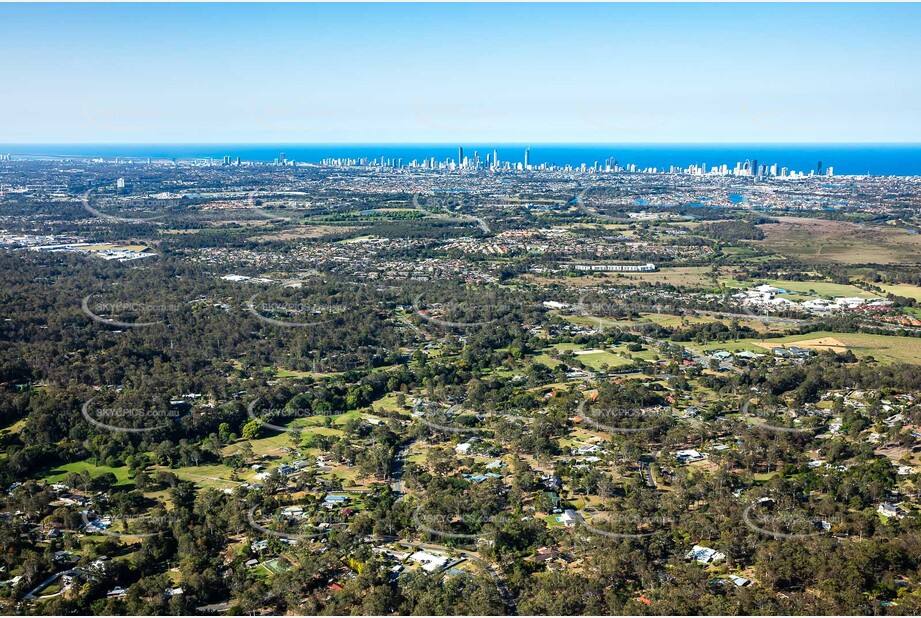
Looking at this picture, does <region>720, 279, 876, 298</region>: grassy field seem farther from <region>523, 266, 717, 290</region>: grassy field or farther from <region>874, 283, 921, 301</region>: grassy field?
<region>523, 266, 717, 290</region>: grassy field

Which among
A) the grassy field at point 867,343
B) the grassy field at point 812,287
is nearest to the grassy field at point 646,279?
the grassy field at point 812,287

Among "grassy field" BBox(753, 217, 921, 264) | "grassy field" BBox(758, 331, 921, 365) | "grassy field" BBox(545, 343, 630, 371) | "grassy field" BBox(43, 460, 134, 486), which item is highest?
"grassy field" BBox(753, 217, 921, 264)

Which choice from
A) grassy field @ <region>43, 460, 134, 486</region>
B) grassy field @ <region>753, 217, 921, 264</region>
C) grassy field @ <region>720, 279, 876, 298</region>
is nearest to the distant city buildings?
grassy field @ <region>753, 217, 921, 264</region>

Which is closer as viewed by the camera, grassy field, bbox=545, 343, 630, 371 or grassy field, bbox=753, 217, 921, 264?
grassy field, bbox=545, 343, 630, 371

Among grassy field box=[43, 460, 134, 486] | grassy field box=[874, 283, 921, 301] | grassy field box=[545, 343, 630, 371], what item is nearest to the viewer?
grassy field box=[43, 460, 134, 486]

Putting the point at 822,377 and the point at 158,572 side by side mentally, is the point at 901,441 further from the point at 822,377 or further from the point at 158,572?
the point at 158,572

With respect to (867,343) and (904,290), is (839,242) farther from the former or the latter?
(867,343)

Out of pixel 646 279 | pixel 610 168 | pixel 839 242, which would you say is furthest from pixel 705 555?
pixel 610 168

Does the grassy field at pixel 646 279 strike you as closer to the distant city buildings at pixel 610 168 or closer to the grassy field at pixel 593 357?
the grassy field at pixel 593 357
